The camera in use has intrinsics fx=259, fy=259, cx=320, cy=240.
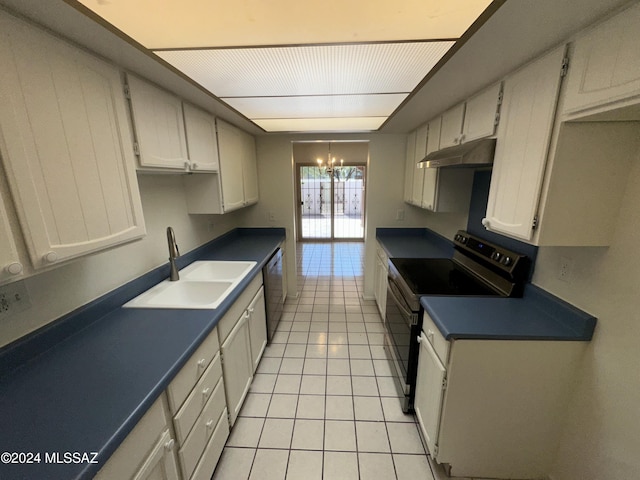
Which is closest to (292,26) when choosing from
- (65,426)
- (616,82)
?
(616,82)

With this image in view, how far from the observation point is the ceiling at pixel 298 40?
34.6 inches

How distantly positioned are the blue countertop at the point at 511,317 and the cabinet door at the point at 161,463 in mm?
1277

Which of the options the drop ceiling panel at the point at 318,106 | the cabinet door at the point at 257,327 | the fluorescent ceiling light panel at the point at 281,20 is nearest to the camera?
the fluorescent ceiling light panel at the point at 281,20

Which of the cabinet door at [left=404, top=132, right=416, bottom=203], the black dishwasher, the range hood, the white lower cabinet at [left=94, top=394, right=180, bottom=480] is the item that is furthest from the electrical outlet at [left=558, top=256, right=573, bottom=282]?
the black dishwasher

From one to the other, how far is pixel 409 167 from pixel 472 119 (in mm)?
1326

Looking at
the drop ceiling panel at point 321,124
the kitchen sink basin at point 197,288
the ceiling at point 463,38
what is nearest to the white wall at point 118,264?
the kitchen sink basin at point 197,288

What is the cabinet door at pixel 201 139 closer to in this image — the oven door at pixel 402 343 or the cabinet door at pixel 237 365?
the cabinet door at pixel 237 365

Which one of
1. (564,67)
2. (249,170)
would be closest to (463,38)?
(564,67)

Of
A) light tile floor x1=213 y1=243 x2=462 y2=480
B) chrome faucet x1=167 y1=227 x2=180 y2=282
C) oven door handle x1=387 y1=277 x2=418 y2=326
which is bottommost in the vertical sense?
light tile floor x1=213 y1=243 x2=462 y2=480

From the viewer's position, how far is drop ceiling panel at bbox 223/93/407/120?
1.81 m

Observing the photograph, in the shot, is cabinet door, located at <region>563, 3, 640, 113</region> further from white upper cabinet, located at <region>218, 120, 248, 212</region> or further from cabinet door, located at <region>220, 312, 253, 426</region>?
white upper cabinet, located at <region>218, 120, 248, 212</region>

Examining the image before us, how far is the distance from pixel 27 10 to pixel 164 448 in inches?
60.2

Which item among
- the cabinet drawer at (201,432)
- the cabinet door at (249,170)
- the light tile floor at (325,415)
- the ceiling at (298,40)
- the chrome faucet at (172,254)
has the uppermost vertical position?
the ceiling at (298,40)

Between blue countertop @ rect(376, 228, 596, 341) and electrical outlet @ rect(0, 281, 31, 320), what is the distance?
5.95ft
